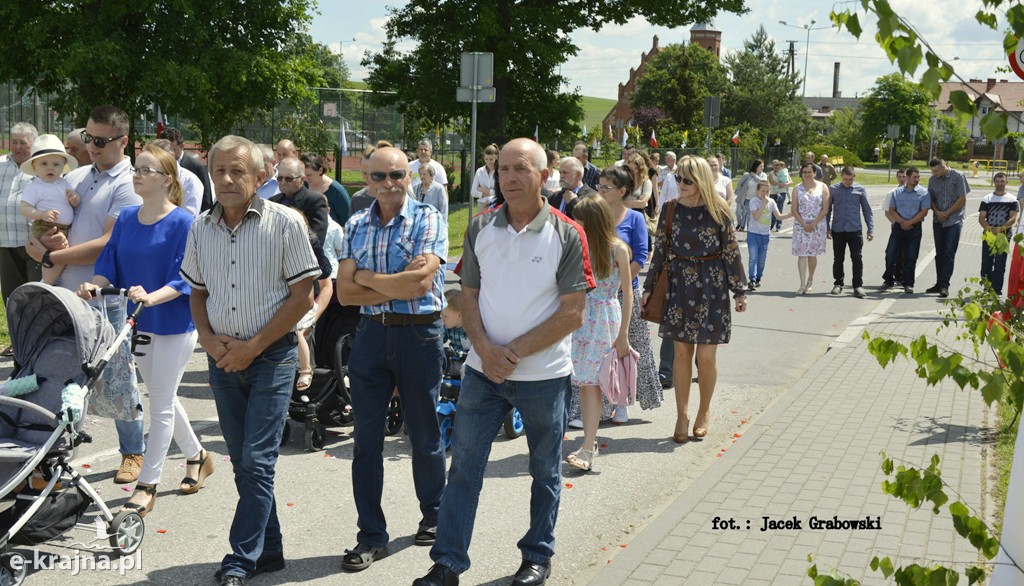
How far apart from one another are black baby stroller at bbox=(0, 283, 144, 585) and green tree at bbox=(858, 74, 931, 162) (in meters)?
104

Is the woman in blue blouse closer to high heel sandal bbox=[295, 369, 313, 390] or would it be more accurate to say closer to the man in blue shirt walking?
high heel sandal bbox=[295, 369, 313, 390]

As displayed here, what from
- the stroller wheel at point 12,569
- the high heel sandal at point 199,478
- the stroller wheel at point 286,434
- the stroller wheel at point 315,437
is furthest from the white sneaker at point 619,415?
the stroller wheel at point 12,569

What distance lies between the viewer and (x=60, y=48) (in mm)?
28312

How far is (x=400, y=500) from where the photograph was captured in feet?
21.5

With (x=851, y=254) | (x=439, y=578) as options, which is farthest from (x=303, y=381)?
(x=851, y=254)

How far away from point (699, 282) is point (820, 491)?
1858mm

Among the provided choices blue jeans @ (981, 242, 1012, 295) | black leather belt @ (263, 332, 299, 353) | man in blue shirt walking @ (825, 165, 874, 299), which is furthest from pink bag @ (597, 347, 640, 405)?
blue jeans @ (981, 242, 1012, 295)

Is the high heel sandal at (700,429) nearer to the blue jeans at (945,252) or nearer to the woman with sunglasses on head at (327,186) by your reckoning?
the woman with sunglasses on head at (327,186)

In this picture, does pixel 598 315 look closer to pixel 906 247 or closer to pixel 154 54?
pixel 906 247

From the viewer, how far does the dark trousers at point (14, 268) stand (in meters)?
9.81

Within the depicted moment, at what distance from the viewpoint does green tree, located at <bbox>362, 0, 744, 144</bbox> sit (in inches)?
1350

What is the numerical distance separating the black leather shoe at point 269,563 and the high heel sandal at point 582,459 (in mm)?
2331

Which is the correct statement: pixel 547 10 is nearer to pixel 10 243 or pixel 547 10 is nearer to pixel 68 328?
pixel 10 243

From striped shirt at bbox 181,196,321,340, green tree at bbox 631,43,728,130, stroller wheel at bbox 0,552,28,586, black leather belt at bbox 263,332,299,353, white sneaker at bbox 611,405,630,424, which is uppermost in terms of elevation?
green tree at bbox 631,43,728,130
